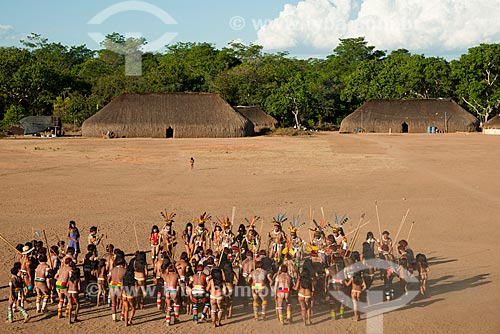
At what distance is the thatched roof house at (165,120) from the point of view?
157 ft

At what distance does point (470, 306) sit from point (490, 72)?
179 ft

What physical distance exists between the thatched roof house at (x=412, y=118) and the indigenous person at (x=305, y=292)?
49.2 meters

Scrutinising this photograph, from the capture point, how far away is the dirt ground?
8.87 meters

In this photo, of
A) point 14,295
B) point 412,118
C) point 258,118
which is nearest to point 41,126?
point 258,118

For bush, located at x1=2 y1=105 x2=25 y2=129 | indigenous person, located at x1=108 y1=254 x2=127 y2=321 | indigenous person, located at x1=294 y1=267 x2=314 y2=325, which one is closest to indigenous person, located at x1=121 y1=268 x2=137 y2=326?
indigenous person, located at x1=108 y1=254 x2=127 y2=321

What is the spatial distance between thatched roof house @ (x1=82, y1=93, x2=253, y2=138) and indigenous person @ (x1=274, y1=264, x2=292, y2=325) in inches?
1561

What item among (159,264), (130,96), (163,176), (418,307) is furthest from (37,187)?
(130,96)

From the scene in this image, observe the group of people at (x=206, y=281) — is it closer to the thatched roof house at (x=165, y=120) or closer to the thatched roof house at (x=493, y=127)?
the thatched roof house at (x=165, y=120)

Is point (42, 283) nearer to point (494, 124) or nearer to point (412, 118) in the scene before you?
point (494, 124)

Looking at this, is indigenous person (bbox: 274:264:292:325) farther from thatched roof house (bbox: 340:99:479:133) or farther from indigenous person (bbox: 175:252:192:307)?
thatched roof house (bbox: 340:99:479:133)

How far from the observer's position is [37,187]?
1975 cm

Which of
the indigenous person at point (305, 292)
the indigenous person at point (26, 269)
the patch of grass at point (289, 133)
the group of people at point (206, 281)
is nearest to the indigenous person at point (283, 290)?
the group of people at point (206, 281)

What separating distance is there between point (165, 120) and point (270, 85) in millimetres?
18254

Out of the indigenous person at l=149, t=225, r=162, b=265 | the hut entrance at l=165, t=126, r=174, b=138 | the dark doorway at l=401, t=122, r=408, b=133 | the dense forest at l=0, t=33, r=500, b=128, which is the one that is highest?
the dense forest at l=0, t=33, r=500, b=128
